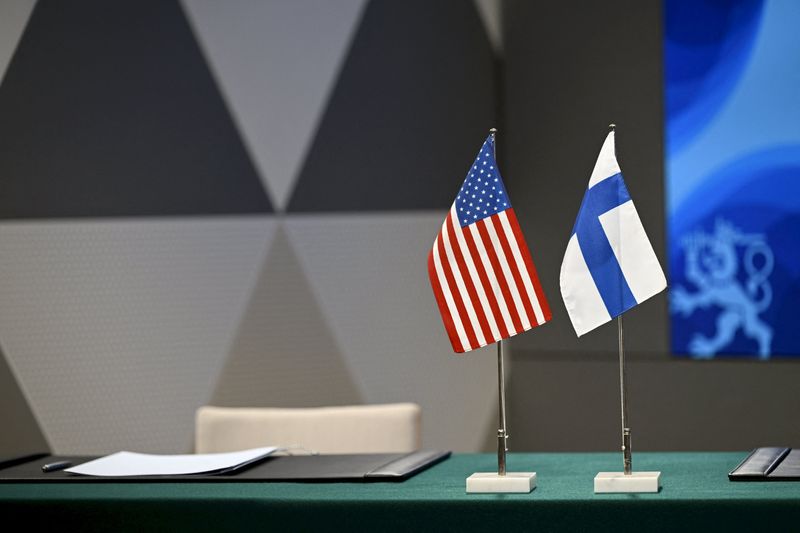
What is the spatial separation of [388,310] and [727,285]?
126 centimetres

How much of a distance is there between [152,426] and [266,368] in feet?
1.53

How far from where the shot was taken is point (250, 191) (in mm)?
4070

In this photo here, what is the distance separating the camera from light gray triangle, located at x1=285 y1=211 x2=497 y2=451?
4129mm

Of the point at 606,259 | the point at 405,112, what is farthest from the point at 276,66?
the point at 606,259

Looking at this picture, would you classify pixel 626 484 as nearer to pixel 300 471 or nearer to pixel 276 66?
pixel 300 471

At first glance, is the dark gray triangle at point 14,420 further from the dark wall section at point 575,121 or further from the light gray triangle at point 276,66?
the dark wall section at point 575,121

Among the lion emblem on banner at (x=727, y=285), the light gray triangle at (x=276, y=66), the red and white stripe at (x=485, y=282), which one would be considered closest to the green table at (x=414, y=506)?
the red and white stripe at (x=485, y=282)

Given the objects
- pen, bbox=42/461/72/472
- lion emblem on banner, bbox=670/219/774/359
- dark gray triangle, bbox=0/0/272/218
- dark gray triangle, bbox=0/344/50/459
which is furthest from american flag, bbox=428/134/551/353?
dark gray triangle, bbox=0/344/50/459

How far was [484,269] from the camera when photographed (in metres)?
2.02

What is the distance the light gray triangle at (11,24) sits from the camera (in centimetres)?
385

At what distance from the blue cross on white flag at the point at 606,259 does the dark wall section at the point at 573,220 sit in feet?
6.75

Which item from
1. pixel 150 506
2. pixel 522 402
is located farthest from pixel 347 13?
pixel 150 506

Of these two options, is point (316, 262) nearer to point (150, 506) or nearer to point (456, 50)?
point (456, 50)

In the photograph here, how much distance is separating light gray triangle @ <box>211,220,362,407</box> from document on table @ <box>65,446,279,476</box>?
1646 millimetres
